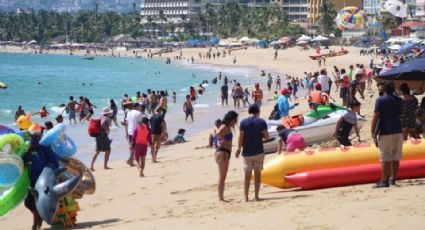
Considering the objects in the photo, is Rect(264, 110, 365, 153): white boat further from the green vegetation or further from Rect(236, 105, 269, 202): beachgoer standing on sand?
the green vegetation

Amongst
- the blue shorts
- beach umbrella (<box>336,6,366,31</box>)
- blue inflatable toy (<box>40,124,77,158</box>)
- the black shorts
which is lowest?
the blue shorts

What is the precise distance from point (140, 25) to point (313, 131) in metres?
165

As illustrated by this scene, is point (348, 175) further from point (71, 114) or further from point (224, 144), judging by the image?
point (71, 114)

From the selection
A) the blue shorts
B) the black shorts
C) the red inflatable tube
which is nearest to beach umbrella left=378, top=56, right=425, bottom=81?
the red inflatable tube

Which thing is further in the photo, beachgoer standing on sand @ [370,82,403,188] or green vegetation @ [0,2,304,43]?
green vegetation @ [0,2,304,43]

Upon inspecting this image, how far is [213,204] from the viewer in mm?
9992

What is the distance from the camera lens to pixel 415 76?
11.6 metres

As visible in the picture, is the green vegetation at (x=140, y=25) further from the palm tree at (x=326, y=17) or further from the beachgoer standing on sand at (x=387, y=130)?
the beachgoer standing on sand at (x=387, y=130)

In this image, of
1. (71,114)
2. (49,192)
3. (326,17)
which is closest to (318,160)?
(49,192)

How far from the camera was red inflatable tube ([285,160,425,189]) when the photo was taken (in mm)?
10141

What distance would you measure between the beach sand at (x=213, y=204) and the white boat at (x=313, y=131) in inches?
15.4

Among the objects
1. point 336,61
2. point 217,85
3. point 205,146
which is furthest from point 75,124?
point 336,61

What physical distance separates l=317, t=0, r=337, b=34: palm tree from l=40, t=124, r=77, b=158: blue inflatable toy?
109887 millimetres

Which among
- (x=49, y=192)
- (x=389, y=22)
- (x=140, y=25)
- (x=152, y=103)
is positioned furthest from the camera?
(x=140, y=25)
